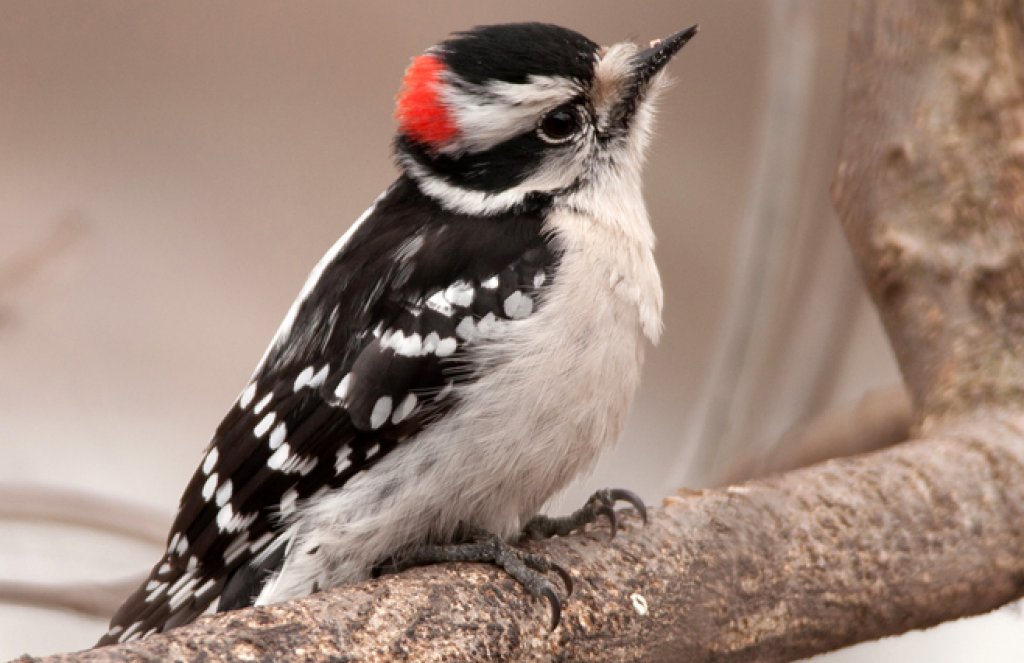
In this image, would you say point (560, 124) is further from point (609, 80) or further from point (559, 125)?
point (609, 80)

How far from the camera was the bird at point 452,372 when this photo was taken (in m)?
2.62

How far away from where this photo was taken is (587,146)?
292 centimetres

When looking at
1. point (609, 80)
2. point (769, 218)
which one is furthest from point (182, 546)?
point (769, 218)

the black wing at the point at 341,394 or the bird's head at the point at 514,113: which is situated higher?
the bird's head at the point at 514,113

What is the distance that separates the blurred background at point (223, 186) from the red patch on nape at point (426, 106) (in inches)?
82.1

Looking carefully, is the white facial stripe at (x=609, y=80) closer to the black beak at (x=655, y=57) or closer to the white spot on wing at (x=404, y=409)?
the black beak at (x=655, y=57)

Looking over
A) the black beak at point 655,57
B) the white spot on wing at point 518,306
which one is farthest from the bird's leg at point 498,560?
the black beak at point 655,57

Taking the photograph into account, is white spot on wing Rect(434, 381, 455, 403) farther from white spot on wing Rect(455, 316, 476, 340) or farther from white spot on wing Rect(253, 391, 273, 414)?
white spot on wing Rect(253, 391, 273, 414)

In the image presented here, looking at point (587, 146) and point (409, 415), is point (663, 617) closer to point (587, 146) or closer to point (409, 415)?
point (409, 415)

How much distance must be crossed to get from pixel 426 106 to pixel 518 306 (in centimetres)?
52

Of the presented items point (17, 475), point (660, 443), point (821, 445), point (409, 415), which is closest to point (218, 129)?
point (660, 443)

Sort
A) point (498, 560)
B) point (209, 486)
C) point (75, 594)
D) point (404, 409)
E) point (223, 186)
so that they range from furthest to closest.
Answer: point (223, 186) < point (75, 594) < point (209, 486) < point (404, 409) < point (498, 560)

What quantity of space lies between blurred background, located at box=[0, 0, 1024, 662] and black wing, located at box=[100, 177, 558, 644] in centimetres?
215

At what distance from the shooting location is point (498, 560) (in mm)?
2518
